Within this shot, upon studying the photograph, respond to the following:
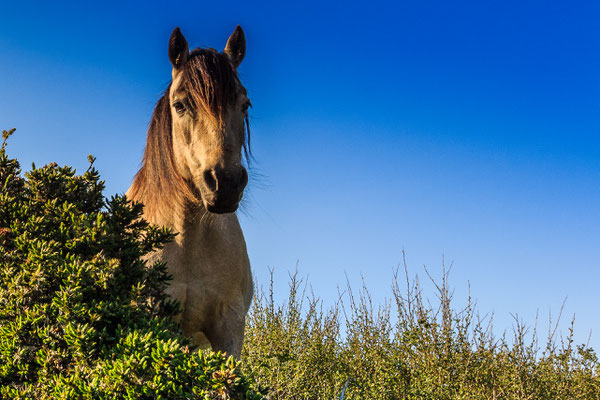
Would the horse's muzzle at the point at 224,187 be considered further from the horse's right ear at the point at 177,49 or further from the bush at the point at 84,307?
the horse's right ear at the point at 177,49

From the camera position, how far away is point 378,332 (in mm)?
9188

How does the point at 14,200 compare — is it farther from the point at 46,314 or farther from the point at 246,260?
the point at 246,260

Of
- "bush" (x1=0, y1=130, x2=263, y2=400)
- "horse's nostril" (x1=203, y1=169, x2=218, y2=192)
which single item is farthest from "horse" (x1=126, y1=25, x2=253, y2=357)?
"bush" (x1=0, y1=130, x2=263, y2=400)

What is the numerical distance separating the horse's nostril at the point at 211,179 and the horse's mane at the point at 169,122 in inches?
16.0

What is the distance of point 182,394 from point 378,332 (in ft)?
24.3

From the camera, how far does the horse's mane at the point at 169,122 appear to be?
151 inches

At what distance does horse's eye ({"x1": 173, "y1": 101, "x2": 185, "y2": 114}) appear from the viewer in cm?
399

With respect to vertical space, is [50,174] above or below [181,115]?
below

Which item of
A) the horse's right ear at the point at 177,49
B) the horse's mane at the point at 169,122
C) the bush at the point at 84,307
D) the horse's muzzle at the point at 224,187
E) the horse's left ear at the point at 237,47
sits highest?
the horse's left ear at the point at 237,47

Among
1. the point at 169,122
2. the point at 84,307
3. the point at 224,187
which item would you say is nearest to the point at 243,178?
the point at 224,187

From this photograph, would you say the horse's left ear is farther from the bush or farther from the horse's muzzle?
the bush

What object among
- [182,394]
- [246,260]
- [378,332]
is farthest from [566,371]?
[182,394]

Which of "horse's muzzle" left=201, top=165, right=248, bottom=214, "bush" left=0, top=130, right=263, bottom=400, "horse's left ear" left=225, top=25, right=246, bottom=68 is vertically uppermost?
"horse's left ear" left=225, top=25, right=246, bottom=68

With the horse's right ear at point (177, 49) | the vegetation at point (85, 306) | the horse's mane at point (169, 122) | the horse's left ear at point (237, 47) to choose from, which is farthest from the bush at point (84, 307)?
the horse's left ear at point (237, 47)
